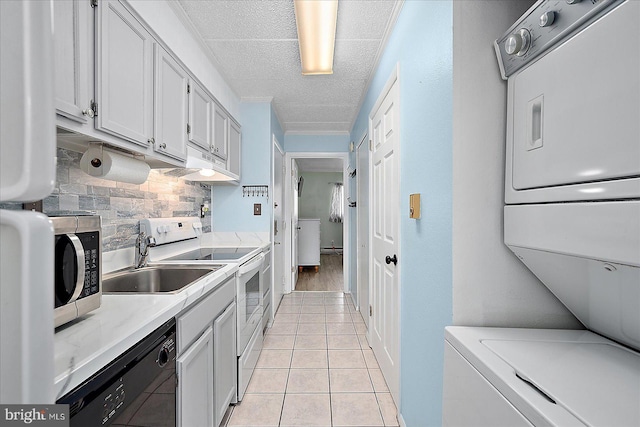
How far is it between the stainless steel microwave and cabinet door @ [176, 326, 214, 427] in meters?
0.45

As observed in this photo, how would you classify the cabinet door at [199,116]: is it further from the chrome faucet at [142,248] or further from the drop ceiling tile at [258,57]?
the chrome faucet at [142,248]

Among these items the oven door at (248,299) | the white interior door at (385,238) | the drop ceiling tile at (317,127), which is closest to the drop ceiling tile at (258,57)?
the white interior door at (385,238)

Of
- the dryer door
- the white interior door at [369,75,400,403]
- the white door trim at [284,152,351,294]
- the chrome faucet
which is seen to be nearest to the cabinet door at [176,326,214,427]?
the chrome faucet

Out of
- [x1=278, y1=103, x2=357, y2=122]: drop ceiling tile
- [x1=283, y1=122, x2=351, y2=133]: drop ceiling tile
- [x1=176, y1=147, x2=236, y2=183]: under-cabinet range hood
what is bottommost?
[x1=176, y1=147, x2=236, y2=183]: under-cabinet range hood

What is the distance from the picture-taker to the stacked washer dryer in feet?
1.81

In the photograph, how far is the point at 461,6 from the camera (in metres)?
0.98

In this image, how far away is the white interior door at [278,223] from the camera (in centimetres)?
355

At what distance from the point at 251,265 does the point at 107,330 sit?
4.33 feet

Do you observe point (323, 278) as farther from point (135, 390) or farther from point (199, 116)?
point (135, 390)

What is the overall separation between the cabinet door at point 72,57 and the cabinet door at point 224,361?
1109mm

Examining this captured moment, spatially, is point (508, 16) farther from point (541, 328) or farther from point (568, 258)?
point (541, 328)

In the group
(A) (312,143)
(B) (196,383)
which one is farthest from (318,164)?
(B) (196,383)

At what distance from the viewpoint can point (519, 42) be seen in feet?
2.65

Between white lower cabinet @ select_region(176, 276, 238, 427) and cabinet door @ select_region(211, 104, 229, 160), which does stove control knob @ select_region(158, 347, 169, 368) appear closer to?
white lower cabinet @ select_region(176, 276, 238, 427)
